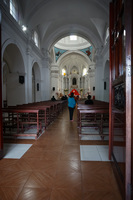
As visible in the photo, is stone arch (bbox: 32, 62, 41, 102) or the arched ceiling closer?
the arched ceiling

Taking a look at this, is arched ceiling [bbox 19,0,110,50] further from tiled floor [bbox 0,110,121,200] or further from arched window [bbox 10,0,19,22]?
tiled floor [bbox 0,110,121,200]

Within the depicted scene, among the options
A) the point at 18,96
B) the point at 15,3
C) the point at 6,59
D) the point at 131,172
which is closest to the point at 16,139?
the point at 131,172

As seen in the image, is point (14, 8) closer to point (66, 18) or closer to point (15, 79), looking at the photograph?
point (15, 79)

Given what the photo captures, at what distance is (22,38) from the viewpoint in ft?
27.3

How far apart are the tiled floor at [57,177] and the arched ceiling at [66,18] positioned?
875cm

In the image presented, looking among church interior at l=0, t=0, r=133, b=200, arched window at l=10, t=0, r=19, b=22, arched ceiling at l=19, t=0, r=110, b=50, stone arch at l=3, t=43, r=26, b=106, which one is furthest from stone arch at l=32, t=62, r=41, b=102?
arched window at l=10, t=0, r=19, b=22

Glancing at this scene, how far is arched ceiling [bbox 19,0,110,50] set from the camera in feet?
27.9

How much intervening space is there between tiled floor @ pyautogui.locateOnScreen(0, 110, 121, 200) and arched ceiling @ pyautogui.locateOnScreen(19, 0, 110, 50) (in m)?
8.75

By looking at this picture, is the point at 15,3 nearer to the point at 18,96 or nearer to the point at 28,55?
the point at 28,55

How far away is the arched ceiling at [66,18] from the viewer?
851 cm

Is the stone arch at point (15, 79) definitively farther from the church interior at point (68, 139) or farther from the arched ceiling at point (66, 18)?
the arched ceiling at point (66, 18)

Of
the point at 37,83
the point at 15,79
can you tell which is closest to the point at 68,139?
the point at 15,79

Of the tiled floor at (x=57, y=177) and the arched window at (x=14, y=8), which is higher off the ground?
the arched window at (x=14, y=8)

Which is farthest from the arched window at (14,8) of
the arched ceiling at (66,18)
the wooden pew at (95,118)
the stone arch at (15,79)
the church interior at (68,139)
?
the wooden pew at (95,118)
